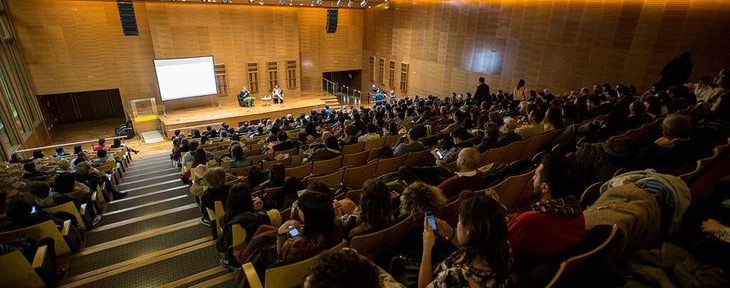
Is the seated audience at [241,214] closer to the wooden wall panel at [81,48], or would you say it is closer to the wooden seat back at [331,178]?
the wooden seat back at [331,178]

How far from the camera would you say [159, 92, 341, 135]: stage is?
13.9m

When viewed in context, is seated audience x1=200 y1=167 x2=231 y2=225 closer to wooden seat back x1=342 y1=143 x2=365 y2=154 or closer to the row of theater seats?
the row of theater seats

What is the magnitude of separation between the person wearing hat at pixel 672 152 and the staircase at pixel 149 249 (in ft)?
12.4

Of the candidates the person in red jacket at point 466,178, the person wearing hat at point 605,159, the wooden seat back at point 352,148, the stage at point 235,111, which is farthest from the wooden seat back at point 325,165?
the stage at point 235,111

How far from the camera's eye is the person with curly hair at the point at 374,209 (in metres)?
2.30

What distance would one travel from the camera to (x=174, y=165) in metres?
8.09

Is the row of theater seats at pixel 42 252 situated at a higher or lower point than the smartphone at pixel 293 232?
lower

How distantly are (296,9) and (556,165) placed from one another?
54.9 feet

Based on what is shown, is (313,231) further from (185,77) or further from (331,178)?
(185,77)

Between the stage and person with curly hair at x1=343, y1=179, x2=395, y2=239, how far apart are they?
1321cm

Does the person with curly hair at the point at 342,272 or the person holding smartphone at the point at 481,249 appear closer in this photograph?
the person with curly hair at the point at 342,272

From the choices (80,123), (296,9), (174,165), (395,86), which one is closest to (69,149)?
(80,123)

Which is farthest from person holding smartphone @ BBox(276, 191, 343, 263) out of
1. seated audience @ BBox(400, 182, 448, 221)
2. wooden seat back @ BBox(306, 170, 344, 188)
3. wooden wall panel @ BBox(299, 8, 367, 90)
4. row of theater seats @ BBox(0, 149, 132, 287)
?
wooden wall panel @ BBox(299, 8, 367, 90)

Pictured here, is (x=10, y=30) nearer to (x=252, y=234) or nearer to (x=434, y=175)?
(x=252, y=234)
